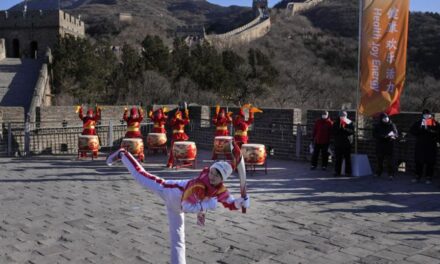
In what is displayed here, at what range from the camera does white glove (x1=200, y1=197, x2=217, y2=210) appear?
4.89 metres

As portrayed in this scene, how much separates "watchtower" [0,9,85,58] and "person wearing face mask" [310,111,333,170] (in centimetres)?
3721

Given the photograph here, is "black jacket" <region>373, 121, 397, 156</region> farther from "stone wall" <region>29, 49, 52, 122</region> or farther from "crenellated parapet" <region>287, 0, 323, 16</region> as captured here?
"crenellated parapet" <region>287, 0, 323, 16</region>

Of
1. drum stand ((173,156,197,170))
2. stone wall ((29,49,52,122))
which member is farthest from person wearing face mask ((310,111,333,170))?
stone wall ((29,49,52,122))

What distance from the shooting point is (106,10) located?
137125mm

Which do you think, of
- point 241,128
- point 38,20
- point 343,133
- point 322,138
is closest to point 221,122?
point 241,128

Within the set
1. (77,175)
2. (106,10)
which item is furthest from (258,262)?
(106,10)

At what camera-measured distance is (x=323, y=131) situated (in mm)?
13078

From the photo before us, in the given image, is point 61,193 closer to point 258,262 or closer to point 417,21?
point 258,262

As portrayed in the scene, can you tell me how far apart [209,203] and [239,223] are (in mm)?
3066

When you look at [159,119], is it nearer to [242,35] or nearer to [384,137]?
[384,137]

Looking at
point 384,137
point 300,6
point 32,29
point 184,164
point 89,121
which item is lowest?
point 184,164

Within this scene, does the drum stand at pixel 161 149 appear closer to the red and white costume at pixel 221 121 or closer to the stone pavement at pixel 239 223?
the red and white costume at pixel 221 121

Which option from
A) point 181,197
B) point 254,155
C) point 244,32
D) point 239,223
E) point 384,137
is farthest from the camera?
point 244,32

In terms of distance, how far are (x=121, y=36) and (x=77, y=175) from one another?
78.4m
